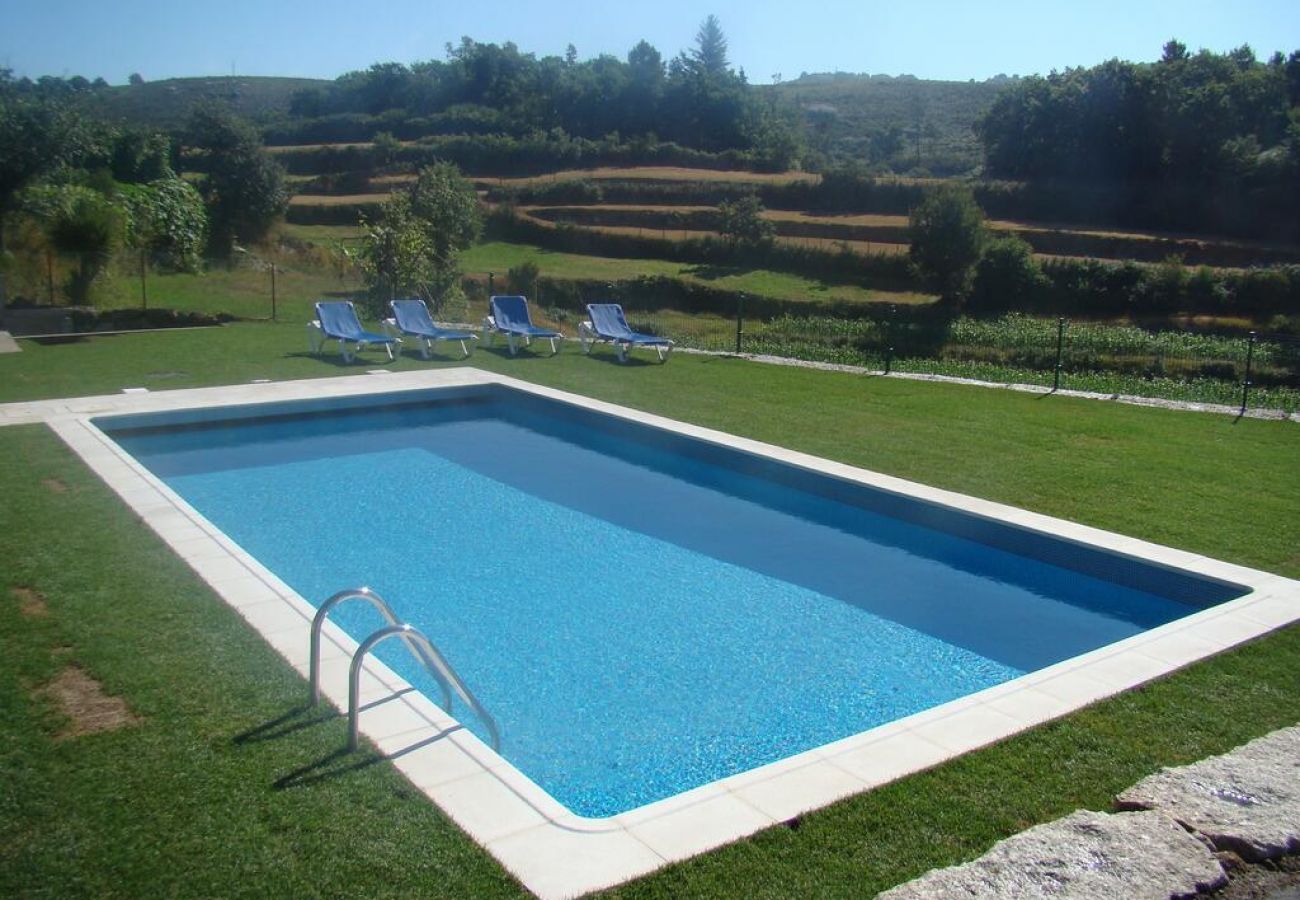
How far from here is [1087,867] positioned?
A: 2.95m

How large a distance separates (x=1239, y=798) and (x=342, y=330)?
A: 11883 mm

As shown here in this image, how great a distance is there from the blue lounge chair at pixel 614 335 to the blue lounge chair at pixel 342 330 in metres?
2.70

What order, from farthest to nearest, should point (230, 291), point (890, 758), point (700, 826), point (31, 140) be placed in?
point (31, 140)
point (230, 291)
point (890, 758)
point (700, 826)

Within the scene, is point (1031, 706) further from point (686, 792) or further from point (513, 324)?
point (513, 324)

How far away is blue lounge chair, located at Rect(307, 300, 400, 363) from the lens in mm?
13156

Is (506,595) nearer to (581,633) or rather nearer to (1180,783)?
(581,633)

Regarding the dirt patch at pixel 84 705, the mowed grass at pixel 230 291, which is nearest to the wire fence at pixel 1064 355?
the mowed grass at pixel 230 291

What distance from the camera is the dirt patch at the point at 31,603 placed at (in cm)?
488

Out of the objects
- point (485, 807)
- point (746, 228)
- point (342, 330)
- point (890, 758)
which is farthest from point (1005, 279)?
point (485, 807)

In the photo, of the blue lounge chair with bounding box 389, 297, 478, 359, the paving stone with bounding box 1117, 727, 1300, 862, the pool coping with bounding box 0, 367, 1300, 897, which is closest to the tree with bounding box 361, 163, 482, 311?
the blue lounge chair with bounding box 389, 297, 478, 359

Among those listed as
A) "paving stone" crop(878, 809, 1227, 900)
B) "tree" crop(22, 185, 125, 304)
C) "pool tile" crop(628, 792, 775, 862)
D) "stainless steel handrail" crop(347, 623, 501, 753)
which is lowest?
"pool tile" crop(628, 792, 775, 862)

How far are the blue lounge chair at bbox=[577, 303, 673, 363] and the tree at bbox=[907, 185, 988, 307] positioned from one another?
48.8ft

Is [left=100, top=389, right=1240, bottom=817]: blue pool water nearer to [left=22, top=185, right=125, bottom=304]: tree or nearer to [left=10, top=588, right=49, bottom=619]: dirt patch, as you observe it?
[left=10, top=588, right=49, bottom=619]: dirt patch

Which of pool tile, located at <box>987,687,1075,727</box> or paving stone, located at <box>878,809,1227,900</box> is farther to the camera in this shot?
pool tile, located at <box>987,687,1075,727</box>
